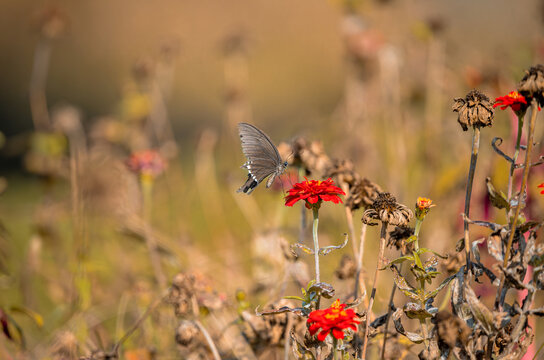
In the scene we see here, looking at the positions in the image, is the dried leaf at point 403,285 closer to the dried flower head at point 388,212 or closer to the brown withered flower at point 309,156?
the dried flower head at point 388,212

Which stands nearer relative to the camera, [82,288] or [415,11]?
[82,288]

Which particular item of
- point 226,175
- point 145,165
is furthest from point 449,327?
point 226,175

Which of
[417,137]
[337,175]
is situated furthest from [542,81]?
[417,137]

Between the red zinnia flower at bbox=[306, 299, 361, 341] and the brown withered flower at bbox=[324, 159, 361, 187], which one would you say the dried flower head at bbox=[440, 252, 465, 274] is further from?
the red zinnia flower at bbox=[306, 299, 361, 341]

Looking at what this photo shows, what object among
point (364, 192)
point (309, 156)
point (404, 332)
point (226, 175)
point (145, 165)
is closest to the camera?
point (404, 332)

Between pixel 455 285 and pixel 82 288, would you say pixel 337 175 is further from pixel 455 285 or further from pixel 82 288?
pixel 82 288

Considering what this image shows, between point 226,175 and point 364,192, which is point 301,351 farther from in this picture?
point 226,175

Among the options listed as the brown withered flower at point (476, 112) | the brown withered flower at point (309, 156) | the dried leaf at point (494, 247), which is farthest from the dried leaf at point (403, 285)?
the brown withered flower at point (309, 156)
